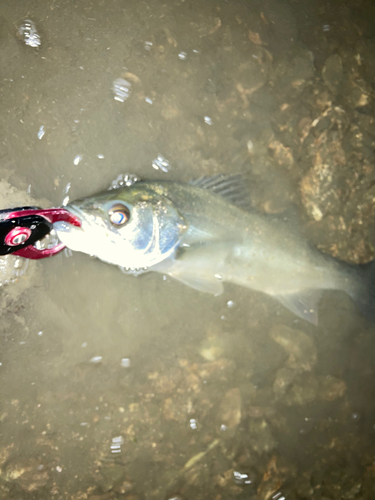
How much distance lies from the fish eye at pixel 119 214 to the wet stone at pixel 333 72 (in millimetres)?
2483

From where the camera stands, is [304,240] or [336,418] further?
[336,418]

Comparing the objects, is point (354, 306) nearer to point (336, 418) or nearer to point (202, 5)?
point (336, 418)

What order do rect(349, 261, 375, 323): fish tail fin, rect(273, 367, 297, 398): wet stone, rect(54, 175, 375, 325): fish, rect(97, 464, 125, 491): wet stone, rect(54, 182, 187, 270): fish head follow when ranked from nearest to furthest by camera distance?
rect(54, 182, 187, 270): fish head
rect(54, 175, 375, 325): fish
rect(97, 464, 125, 491): wet stone
rect(349, 261, 375, 323): fish tail fin
rect(273, 367, 297, 398): wet stone

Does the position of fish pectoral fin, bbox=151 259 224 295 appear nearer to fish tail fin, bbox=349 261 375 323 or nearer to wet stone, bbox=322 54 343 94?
fish tail fin, bbox=349 261 375 323

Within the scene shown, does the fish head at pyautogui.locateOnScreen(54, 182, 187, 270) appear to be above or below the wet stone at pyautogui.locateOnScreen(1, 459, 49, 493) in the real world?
above

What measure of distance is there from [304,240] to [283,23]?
2.22 m

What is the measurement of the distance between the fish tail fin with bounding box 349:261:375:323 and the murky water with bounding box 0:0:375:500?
0.22 meters

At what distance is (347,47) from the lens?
3160 mm

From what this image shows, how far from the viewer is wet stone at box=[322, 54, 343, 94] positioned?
3125 mm

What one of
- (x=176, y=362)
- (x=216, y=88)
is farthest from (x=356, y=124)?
(x=176, y=362)

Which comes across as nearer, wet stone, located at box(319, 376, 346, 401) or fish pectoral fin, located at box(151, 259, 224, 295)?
fish pectoral fin, located at box(151, 259, 224, 295)

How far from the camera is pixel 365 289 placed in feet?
9.75

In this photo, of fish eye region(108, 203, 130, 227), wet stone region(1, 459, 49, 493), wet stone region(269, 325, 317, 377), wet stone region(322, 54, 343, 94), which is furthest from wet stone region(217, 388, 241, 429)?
wet stone region(322, 54, 343, 94)

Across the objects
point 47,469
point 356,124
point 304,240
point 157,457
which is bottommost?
point 47,469
